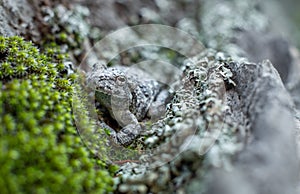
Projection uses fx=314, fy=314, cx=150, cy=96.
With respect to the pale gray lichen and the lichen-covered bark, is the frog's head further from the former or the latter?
the lichen-covered bark

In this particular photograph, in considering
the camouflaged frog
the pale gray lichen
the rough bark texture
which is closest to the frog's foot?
the camouflaged frog

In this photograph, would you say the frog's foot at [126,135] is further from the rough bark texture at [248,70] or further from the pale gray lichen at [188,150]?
the rough bark texture at [248,70]

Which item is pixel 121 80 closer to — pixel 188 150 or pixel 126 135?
pixel 126 135

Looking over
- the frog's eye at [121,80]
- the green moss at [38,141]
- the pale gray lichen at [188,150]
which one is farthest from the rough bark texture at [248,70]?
the frog's eye at [121,80]

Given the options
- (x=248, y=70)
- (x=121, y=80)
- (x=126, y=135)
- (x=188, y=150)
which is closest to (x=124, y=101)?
(x=121, y=80)

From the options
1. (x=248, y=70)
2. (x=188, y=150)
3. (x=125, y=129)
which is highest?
(x=248, y=70)

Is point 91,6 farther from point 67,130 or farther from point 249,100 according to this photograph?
point 249,100

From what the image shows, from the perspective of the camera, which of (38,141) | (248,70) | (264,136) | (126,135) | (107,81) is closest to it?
(38,141)
